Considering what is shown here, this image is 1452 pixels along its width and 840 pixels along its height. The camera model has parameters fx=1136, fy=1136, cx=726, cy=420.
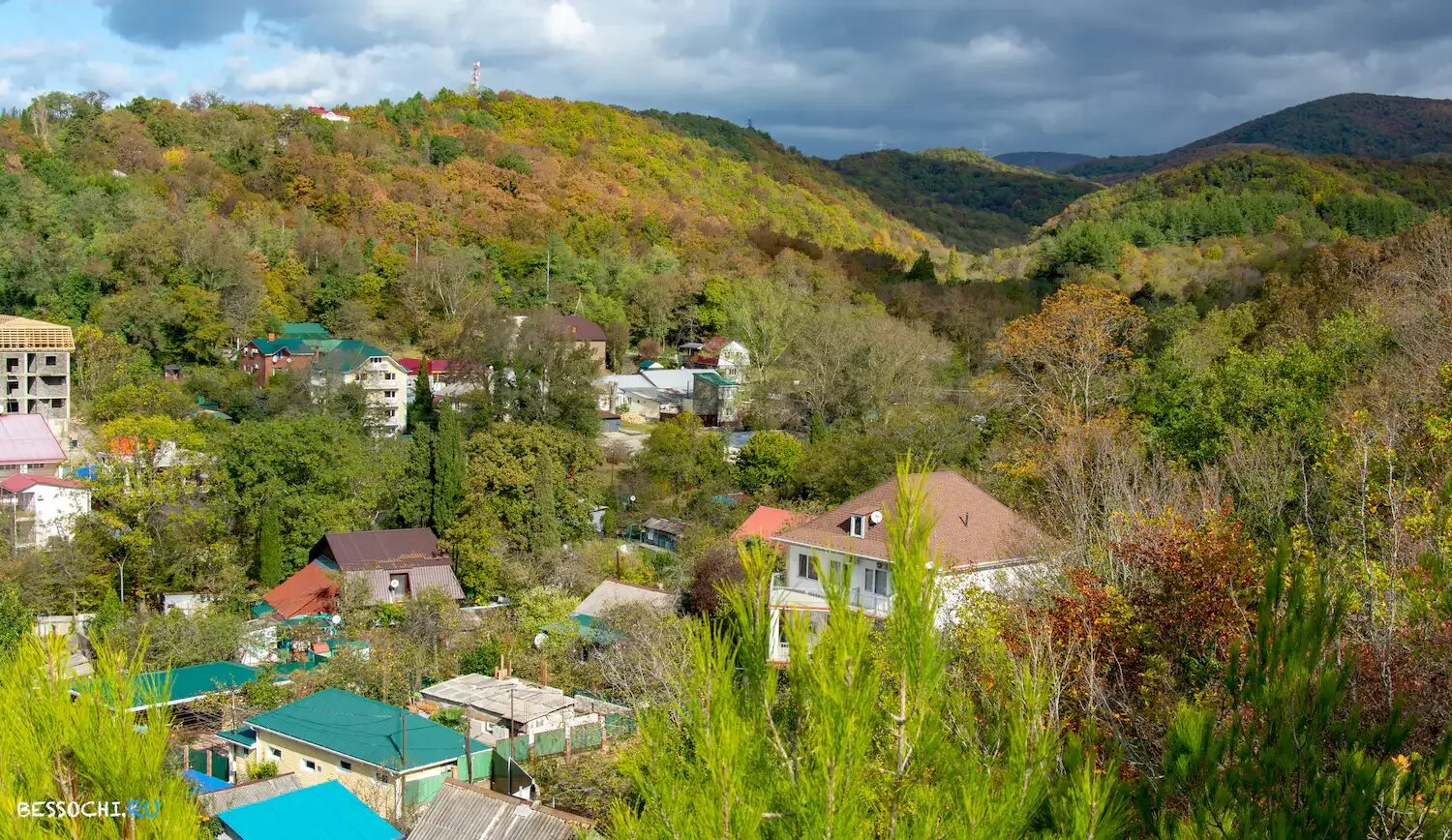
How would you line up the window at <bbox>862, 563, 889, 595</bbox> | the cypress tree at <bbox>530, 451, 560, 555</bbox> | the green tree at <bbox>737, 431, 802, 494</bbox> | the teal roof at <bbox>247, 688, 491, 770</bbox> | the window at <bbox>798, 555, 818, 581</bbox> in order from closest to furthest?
1. the teal roof at <bbox>247, 688, 491, 770</bbox>
2. the window at <bbox>862, 563, 889, 595</bbox>
3. the window at <bbox>798, 555, 818, 581</bbox>
4. the cypress tree at <bbox>530, 451, 560, 555</bbox>
5. the green tree at <bbox>737, 431, 802, 494</bbox>

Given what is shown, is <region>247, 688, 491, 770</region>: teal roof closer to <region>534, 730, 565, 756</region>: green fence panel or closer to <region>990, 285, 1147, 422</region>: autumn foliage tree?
<region>534, 730, 565, 756</region>: green fence panel

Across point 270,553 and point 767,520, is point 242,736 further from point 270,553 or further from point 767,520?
point 767,520

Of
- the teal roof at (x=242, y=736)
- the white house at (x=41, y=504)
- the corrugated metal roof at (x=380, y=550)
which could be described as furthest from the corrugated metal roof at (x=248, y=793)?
the white house at (x=41, y=504)

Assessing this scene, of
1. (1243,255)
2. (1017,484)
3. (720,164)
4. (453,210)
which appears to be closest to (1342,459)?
(1017,484)

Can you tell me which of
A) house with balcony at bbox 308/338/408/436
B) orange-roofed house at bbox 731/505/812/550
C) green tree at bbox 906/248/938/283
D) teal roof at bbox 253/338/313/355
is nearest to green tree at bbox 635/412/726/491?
orange-roofed house at bbox 731/505/812/550

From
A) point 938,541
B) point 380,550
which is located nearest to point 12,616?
point 380,550

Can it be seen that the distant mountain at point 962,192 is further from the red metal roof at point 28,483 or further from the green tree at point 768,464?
the red metal roof at point 28,483
